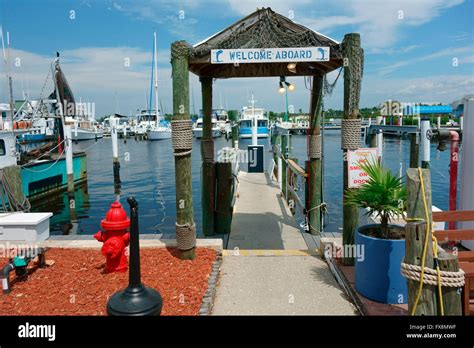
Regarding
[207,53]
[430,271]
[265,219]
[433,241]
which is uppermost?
[207,53]

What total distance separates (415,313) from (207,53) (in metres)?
4.43

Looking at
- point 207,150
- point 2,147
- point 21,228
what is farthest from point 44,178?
point 207,150

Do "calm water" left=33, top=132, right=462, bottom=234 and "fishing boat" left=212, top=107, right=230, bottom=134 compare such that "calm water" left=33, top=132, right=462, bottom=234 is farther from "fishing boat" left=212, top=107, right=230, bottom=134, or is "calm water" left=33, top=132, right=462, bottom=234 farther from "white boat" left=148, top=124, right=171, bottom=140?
"fishing boat" left=212, top=107, right=230, bottom=134

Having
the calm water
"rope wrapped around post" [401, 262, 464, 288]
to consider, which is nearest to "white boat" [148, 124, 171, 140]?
the calm water

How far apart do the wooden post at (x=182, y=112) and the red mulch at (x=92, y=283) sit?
0.43m

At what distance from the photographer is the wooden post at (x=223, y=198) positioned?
7.87 metres

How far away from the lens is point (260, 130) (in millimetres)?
69188

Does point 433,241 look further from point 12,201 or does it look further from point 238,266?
point 12,201

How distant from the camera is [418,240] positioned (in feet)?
10.6

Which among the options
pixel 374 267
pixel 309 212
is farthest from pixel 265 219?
pixel 374 267

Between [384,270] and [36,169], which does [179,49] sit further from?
[36,169]

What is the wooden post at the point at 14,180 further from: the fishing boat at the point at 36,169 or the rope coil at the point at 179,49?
the fishing boat at the point at 36,169

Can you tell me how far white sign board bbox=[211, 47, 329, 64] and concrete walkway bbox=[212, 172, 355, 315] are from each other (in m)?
3.23

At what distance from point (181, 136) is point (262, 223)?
153 inches
